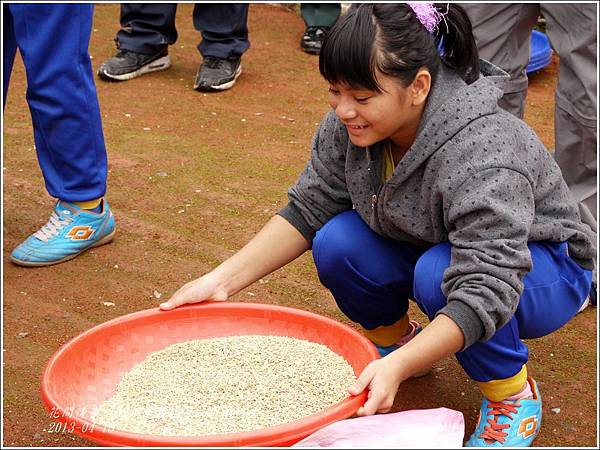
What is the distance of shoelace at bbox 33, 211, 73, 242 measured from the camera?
3129 millimetres

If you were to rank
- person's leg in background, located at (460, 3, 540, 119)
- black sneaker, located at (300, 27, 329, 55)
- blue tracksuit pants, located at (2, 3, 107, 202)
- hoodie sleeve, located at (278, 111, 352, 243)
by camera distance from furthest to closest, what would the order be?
black sneaker, located at (300, 27, 329, 55), person's leg in background, located at (460, 3, 540, 119), blue tracksuit pants, located at (2, 3, 107, 202), hoodie sleeve, located at (278, 111, 352, 243)

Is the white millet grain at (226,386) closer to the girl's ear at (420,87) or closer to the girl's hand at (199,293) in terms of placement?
the girl's hand at (199,293)

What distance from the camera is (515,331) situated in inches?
82.4

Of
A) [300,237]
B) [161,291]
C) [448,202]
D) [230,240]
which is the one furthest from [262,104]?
[448,202]

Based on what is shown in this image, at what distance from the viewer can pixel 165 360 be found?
89.3 inches

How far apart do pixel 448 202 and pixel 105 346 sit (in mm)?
837

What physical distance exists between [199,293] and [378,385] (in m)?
0.57

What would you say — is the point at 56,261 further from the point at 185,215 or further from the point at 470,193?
the point at 470,193

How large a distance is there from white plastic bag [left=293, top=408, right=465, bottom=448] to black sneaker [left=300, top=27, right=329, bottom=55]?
378 centimetres

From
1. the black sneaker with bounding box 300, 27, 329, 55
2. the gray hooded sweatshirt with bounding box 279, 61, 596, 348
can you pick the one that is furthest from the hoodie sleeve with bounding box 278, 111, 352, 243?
the black sneaker with bounding box 300, 27, 329, 55

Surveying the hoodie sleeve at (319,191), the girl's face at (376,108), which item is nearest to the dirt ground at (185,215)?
the hoodie sleeve at (319,191)

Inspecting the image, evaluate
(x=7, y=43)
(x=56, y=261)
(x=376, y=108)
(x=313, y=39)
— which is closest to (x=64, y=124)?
(x=7, y=43)

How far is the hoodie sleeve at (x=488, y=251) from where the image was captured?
1898 millimetres

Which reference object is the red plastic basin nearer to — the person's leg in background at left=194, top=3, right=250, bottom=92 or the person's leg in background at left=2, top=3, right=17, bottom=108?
the person's leg in background at left=2, top=3, right=17, bottom=108
